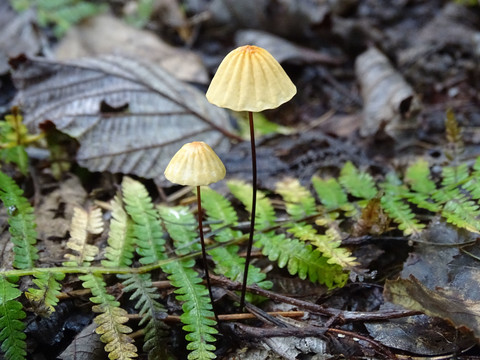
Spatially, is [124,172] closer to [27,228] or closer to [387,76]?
[27,228]

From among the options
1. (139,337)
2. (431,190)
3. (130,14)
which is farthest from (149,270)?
(130,14)

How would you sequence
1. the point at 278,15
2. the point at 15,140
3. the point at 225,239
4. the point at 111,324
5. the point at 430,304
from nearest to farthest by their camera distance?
1. the point at 430,304
2. the point at 111,324
3. the point at 225,239
4. the point at 15,140
5. the point at 278,15

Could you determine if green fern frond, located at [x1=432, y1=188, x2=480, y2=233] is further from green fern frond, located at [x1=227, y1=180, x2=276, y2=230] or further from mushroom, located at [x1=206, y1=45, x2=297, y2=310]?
mushroom, located at [x1=206, y1=45, x2=297, y2=310]

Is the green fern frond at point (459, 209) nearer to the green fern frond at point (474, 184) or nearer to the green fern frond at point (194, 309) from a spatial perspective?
the green fern frond at point (474, 184)

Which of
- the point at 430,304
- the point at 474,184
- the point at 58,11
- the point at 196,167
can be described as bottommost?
the point at 430,304

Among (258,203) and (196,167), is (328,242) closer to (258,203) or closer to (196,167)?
(258,203)

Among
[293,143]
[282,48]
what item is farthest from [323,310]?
[282,48]

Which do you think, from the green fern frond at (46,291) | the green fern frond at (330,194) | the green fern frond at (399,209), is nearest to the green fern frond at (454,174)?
the green fern frond at (399,209)

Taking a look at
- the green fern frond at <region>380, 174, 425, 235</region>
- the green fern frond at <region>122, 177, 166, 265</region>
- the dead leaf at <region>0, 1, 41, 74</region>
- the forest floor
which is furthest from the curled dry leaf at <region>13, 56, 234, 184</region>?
the green fern frond at <region>380, 174, 425, 235</region>
